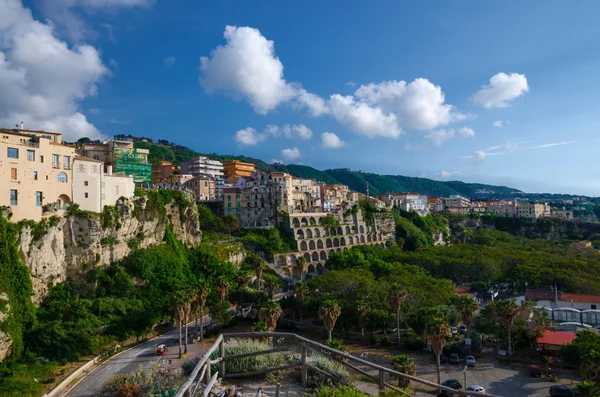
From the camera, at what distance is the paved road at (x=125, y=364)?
96.3ft

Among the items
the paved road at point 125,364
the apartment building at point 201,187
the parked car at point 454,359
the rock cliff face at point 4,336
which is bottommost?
the paved road at point 125,364

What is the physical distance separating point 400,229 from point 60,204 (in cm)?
7746

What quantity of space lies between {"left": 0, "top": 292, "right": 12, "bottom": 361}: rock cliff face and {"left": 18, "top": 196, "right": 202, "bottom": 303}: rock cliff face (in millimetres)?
4728

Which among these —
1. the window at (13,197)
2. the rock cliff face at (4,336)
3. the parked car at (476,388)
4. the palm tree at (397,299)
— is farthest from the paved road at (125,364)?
the parked car at (476,388)

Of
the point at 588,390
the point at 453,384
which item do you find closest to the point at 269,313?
the point at 453,384

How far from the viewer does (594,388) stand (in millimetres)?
22609

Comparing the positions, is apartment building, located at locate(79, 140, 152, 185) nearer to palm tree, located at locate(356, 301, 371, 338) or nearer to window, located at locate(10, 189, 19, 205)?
window, located at locate(10, 189, 19, 205)

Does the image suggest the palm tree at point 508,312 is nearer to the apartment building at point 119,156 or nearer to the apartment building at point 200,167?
the apartment building at point 119,156

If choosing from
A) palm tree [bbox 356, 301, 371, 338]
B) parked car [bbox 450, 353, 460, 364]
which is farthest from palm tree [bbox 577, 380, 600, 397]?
palm tree [bbox 356, 301, 371, 338]

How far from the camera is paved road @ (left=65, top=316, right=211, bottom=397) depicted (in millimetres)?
29344

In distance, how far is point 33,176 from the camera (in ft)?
130

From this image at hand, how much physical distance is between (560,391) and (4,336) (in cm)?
4264

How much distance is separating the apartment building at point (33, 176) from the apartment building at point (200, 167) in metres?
64.7

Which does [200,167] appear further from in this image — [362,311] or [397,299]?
[397,299]
